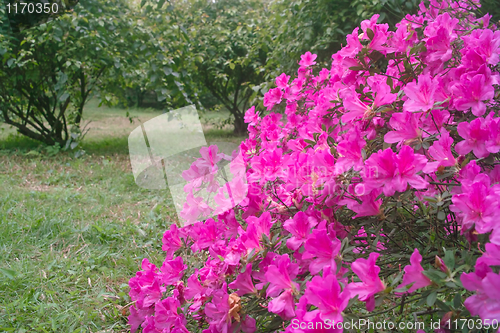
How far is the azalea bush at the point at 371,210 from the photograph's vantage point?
0.57m

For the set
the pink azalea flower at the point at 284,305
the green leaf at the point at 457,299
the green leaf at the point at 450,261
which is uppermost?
the green leaf at the point at 450,261

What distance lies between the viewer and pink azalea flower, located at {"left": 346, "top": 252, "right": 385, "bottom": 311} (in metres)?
0.59

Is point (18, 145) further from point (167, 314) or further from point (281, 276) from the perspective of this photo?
point (281, 276)

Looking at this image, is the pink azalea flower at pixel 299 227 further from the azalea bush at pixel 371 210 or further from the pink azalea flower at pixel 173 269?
the pink azalea flower at pixel 173 269

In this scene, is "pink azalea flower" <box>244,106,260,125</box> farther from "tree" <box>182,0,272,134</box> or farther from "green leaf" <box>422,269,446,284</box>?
"tree" <box>182,0,272,134</box>

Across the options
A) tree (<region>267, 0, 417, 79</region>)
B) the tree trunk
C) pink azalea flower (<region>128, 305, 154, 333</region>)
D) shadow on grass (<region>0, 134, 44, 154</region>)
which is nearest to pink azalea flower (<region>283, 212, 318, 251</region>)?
pink azalea flower (<region>128, 305, 154, 333</region>)

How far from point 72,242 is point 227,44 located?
462cm

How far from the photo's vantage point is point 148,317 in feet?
3.22

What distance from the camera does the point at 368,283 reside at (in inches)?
23.6

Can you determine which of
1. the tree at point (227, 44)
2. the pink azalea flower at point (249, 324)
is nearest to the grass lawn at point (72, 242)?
the pink azalea flower at point (249, 324)

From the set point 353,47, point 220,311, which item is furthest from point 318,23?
point 220,311

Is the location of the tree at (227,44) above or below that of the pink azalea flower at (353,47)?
below

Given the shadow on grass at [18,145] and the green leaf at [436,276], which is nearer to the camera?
the green leaf at [436,276]

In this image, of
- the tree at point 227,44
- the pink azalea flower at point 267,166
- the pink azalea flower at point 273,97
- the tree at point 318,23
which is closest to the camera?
the pink azalea flower at point 267,166
